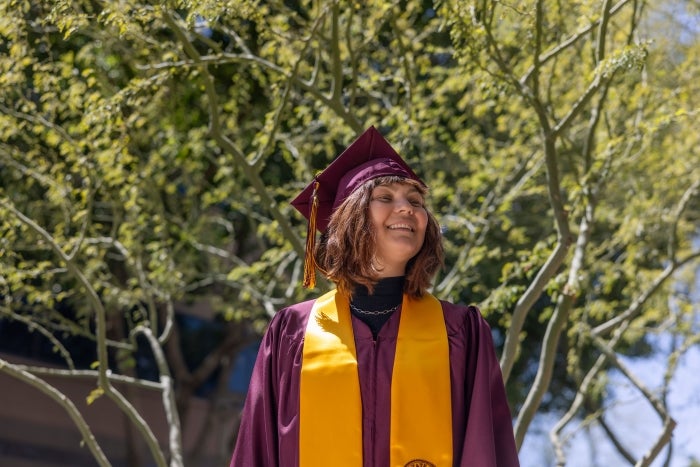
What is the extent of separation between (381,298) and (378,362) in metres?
0.22

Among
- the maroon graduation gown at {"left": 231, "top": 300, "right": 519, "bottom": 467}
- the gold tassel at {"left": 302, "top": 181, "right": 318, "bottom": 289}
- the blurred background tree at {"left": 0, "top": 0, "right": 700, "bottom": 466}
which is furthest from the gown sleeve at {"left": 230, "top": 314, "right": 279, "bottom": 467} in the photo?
the blurred background tree at {"left": 0, "top": 0, "right": 700, "bottom": 466}

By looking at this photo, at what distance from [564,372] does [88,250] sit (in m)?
7.78

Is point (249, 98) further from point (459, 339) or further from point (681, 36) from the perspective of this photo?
point (459, 339)

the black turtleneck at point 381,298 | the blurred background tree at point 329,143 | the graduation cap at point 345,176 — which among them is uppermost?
the blurred background tree at point 329,143

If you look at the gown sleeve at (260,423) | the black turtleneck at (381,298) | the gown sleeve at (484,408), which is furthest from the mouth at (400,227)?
the gown sleeve at (260,423)

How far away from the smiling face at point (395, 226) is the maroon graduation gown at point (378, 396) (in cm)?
16

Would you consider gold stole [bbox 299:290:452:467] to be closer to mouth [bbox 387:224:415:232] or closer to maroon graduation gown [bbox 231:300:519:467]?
maroon graduation gown [bbox 231:300:519:467]

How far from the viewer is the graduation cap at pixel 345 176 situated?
3160 mm

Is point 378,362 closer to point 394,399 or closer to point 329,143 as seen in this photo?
point 394,399

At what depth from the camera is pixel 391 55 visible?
710cm

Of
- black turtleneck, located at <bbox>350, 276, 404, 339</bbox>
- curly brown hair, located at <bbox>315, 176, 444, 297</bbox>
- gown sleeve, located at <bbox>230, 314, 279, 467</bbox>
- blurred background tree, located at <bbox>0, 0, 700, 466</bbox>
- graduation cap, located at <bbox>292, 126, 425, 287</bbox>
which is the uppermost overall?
blurred background tree, located at <bbox>0, 0, 700, 466</bbox>

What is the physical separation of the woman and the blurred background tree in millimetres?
1901

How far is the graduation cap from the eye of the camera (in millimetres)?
3160

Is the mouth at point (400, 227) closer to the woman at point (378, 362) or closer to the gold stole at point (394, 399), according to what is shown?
the woman at point (378, 362)
